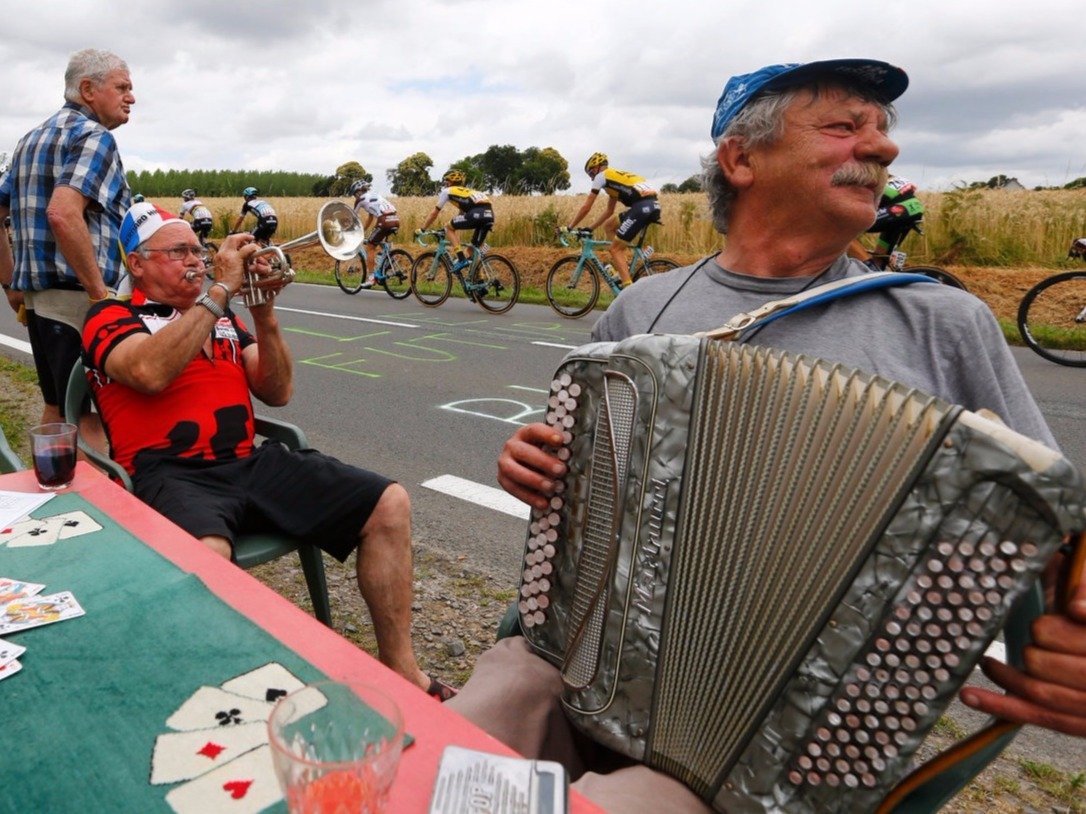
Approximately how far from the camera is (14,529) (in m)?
1.53

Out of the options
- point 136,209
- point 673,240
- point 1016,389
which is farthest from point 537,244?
point 1016,389

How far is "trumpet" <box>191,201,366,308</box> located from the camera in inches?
95.5

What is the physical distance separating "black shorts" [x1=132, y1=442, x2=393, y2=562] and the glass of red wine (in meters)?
0.38

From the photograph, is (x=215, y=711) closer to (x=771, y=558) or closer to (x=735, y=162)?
(x=771, y=558)

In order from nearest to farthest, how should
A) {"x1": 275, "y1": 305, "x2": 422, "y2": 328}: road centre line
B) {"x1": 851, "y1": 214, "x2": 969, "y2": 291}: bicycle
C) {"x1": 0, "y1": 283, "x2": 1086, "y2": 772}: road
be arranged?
{"x1": 0, "y1": 283, "x2": 1086, "y2": 772}: road
{"x1": 851, "y1": 214, "x2": 969, "y2": 291}: bicycle
{"x1": 275, "y1": 305, "x2": 422, "y2": 328}: road centre line

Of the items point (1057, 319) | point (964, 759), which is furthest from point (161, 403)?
point (1057, 319)

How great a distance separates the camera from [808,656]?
3.56ft

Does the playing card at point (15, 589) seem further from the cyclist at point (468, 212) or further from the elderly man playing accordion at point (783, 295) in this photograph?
the cyclist at point (468, 212)

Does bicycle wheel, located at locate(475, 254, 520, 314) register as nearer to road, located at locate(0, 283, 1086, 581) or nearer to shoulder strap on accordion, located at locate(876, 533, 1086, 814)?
road, located at locate(0, 283, 1086, 581)

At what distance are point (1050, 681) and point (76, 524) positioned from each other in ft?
5.53

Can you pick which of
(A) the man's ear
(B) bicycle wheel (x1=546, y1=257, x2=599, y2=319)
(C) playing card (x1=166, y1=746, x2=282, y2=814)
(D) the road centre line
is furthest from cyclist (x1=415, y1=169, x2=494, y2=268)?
(C) playing card (x1=166, y1=746, x2=282, y2=814)

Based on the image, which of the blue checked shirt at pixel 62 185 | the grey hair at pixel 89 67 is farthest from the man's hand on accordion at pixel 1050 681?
the grey hair at pixel 89 67

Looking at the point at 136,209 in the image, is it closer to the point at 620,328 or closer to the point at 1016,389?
the point at 620,328

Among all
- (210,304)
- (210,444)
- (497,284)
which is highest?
(210,304)
